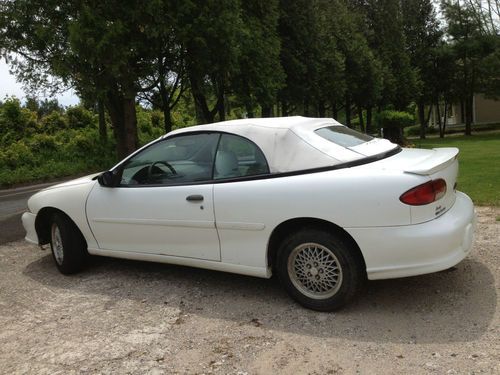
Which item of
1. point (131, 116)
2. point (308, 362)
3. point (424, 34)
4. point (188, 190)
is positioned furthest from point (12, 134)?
point (424, 34)

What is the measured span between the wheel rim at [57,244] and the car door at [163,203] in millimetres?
534

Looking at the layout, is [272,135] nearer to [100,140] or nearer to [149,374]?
[149,374]

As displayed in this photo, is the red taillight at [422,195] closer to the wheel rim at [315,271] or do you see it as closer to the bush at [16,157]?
the wheel rim at [315,271]

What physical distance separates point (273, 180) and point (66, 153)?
62.5 feet

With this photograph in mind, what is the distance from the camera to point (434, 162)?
158 inches

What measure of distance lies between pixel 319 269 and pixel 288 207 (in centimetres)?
55

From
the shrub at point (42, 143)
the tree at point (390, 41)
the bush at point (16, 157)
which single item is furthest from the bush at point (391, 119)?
the bush at point (16, 157)

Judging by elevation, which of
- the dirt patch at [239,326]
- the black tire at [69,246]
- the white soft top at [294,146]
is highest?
the white soft top at [294,146]

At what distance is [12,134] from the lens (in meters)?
22.8

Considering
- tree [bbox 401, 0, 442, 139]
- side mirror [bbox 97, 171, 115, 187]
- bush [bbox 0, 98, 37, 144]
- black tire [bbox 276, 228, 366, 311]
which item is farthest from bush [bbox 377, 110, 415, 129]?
black tire [bbox 276, 228, 366, 311]

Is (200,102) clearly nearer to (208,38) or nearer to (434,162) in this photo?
(208,38)

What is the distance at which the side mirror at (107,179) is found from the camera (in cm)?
501

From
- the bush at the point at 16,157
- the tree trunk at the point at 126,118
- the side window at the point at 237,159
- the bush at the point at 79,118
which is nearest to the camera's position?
the side window at the point at 237,159

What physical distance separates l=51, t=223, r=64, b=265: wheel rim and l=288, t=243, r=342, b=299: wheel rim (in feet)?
8.76
